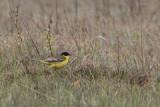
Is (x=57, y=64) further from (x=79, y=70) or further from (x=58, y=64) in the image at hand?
(x=79, y=70)

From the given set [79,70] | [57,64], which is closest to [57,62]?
[57,64]

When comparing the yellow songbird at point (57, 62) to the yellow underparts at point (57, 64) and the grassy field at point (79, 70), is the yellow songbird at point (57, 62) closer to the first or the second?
the yellow underparts at point (57, 64)

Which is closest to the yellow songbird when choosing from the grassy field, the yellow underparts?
the yellow underparts

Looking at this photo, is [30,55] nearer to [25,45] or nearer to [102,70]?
[25,45]

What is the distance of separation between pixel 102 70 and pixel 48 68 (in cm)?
100

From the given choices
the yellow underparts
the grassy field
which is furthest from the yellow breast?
the grassy field

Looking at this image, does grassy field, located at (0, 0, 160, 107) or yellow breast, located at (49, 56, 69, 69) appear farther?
yellow breast, located at (49, 56, 69, 69)

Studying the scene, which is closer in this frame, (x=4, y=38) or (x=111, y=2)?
(x=4, y=38)

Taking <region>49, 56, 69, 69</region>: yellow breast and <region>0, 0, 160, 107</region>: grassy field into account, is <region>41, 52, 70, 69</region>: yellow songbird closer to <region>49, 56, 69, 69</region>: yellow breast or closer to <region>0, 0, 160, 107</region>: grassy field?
<region>49, 56, 69, 69</region>: yellow breast

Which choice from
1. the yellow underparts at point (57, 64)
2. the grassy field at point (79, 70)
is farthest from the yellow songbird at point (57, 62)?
the grassy field at point (79, 70)

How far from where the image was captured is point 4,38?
852cm

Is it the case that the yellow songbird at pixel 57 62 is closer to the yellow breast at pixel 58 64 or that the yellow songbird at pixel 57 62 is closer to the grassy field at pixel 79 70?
the yellow breast at pixel 58 64

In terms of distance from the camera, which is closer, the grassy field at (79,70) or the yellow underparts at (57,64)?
the grassy field at (79,70)

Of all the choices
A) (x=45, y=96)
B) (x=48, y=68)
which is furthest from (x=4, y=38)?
(x=45, y=96)
